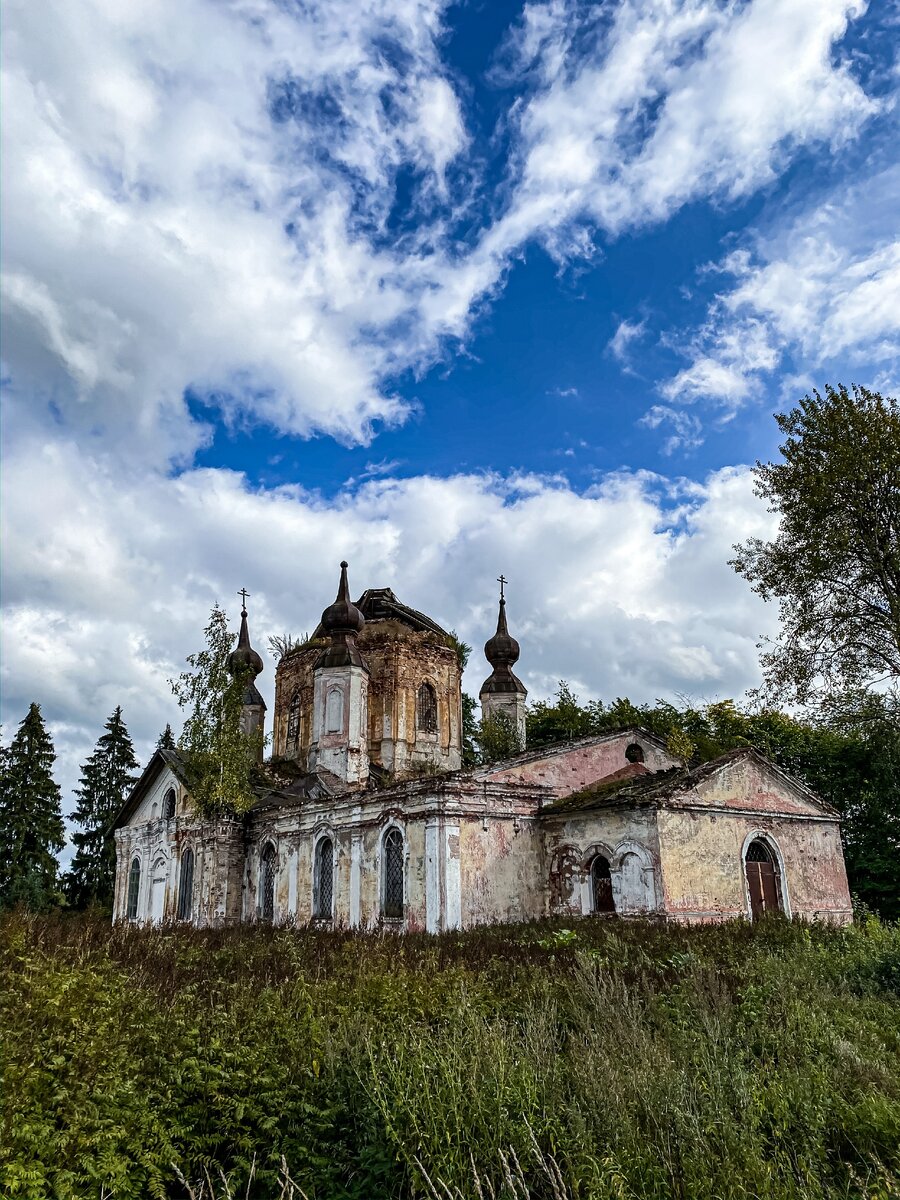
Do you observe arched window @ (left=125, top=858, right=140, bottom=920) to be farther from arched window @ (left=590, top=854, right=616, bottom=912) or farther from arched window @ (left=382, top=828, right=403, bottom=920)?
arched window @ (left=590, top=854, right=616, bottom=912)

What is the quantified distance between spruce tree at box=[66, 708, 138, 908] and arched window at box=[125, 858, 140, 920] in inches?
303

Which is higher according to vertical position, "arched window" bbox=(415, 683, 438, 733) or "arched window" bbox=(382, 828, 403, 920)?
"arched window" bbox=(415, 683, 438, 733)

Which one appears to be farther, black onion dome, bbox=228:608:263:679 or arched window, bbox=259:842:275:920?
black onion dome, bbox=228:608:263:679

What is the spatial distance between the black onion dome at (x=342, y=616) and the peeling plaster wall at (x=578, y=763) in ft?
32.4

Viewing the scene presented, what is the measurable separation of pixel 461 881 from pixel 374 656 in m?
13.3

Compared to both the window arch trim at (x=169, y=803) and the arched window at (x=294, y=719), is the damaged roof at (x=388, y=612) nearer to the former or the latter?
the arched window at (x=294, y=719)

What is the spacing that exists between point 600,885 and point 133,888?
20909mm

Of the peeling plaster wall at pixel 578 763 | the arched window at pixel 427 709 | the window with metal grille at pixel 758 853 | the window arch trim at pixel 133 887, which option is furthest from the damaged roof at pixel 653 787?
the window arch trim at pixel 133 887

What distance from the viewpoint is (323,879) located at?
2309 cm

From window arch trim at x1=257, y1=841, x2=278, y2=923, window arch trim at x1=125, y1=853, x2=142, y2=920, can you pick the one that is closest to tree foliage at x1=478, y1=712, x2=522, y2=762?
window arch trim at x1=257, y1=841, x2=278, y2=923

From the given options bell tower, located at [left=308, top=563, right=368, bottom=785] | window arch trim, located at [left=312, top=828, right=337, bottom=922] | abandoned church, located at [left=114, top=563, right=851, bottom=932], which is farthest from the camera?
bell tower, located at [left=308, top=563, right=368, bottom=785]

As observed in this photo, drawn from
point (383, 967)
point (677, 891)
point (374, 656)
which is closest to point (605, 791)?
point (677, 891)

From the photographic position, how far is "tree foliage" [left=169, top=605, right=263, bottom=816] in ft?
86.8

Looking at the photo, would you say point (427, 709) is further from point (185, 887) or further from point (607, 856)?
point (607, 856)
